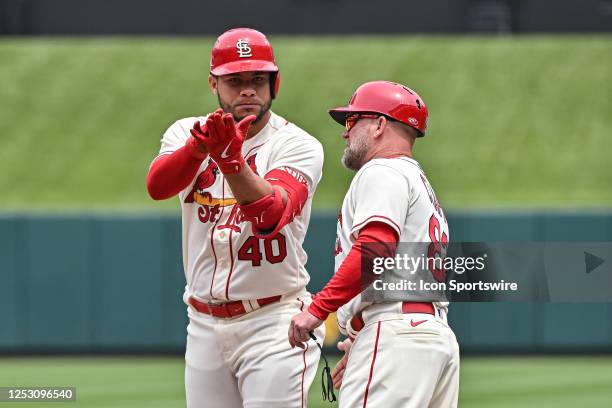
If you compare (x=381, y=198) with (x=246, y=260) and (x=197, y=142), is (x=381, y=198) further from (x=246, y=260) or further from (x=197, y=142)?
(x=246, y=260)

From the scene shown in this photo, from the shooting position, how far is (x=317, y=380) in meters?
10.3

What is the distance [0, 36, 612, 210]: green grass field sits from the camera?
1608 centimetres

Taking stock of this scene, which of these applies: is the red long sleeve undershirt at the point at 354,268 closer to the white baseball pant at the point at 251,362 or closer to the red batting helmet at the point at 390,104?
the red batting helmet at the point at 390,104

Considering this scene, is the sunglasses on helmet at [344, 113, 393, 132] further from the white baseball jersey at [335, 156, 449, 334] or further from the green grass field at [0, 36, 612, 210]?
the green grass field at [0, 36, 612, 210]

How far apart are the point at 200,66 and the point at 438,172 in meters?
4.71

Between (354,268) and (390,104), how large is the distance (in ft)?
2.38

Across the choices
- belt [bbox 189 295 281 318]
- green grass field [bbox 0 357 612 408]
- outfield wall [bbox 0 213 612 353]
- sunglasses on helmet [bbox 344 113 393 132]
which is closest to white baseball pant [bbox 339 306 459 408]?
belt [bbox 189 295 281 318]

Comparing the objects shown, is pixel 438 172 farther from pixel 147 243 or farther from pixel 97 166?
pixel 147 243

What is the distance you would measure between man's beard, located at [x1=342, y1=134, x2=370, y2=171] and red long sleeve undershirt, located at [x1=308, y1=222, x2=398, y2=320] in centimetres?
40

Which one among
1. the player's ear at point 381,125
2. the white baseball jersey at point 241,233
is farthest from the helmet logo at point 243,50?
the player's ear at point 381,125

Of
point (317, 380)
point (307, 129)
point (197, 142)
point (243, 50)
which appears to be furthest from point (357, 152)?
point (307, 129)

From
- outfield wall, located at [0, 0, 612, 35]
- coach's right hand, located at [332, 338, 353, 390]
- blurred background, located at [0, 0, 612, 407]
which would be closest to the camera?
coach's right hand, located at [332, 338, 353, 390]

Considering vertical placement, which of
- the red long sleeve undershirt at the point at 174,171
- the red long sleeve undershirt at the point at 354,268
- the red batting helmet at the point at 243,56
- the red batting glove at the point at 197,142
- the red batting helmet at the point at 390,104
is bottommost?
the red long sleeve undershirt at the point at 354,268

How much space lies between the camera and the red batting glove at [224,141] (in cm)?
428
